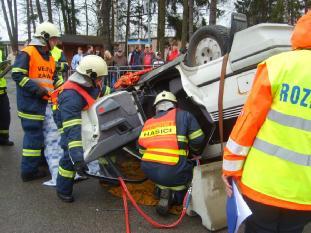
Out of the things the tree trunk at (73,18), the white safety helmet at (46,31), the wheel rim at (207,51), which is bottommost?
the tree trunk at (73,18)

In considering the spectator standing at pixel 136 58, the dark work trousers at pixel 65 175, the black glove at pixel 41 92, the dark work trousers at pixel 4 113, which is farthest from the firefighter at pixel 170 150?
the spectator standing at pixel 136 58

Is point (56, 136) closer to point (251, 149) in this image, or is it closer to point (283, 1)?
point (251, 149)

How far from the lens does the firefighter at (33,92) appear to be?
16.1 ft

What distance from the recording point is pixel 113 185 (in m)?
4.79

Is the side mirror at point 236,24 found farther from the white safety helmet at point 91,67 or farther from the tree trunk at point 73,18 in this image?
the tree trunk at point 73,18

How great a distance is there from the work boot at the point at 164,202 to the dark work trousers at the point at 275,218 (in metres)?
1.95

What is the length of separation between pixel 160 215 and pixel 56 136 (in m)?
1.72

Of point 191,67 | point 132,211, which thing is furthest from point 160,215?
point 191,67

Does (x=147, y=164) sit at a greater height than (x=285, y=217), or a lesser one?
lesser

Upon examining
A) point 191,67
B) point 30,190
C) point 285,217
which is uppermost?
point 191,67

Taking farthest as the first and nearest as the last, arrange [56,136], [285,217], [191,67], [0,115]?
1. [0,115]
2. [56,136]
3. [191,67]
4. [285,217]

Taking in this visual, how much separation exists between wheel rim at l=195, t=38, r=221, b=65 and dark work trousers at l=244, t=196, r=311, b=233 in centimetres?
238

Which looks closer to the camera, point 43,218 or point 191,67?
point 43,218

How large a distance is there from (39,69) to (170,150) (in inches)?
82.3
